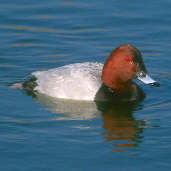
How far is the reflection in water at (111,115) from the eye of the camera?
7652 millimetres

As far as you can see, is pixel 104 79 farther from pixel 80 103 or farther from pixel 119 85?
pixel 80 103

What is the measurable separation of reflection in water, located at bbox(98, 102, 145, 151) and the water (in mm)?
14

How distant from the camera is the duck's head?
877 cm

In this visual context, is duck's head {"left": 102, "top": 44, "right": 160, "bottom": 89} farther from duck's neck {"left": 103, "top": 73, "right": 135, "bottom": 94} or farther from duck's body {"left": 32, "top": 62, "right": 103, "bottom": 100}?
duck's body {"left": 32, "top": 62, "right": 103, "bottom": 100}

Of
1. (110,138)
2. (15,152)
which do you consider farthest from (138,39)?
(15,152)

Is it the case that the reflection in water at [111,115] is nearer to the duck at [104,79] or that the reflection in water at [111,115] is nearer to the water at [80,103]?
the water at [80,103]

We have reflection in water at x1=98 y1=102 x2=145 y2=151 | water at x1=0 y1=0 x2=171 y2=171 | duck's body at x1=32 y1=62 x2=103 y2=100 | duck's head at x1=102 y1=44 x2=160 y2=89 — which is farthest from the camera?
duck's body at x1=32 y1=62 x2=103 y2=100

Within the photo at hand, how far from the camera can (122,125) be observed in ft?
26.9

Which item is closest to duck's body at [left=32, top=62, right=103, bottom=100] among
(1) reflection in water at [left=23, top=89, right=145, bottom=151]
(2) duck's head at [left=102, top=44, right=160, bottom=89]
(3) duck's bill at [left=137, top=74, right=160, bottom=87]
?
(1) reflection in water at [left=23, top=89, right=145, bottom=151]

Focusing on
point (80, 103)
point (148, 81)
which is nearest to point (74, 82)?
point (80, 103)

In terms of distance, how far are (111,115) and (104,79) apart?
27.7 inches

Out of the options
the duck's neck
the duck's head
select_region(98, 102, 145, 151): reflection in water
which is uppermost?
the duck's head

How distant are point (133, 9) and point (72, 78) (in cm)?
407

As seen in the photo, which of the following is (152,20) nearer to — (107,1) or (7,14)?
(107,1)
